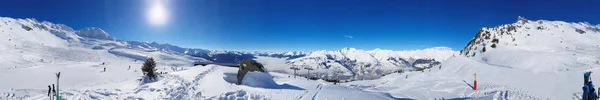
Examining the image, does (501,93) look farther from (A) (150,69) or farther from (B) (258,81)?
(A) (150,69)

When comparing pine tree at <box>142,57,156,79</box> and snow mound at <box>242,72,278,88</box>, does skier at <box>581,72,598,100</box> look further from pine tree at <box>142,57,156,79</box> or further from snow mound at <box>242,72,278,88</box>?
pine tree at <box>142,57,156,79</box>

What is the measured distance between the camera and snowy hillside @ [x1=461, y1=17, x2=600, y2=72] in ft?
109

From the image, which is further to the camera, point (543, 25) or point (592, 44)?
point (543, 25)

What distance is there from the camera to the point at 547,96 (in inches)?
843

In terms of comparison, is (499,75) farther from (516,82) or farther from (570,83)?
(570,83)

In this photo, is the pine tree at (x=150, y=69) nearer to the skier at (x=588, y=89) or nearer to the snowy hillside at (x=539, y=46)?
the skier at (x=588, y=89)

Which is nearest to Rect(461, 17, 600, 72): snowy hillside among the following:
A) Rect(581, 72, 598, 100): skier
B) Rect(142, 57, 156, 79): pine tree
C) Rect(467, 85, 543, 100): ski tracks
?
Rect(467, 85, 543, 100): ski tracks

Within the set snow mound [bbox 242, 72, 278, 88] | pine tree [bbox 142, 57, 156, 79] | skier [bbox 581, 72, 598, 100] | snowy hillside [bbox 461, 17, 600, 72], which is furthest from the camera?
pine tree [bbox 142, 57, 156, 79]

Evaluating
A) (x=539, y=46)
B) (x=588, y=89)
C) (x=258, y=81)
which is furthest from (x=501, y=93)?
(x=539, y=46)

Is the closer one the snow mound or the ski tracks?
the ski tracks

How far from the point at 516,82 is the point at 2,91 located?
39.7 meters

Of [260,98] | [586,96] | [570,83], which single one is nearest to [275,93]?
[260,98]

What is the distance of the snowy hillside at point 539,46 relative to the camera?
3331 centimetres

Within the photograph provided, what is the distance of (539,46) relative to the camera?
45.1 m
